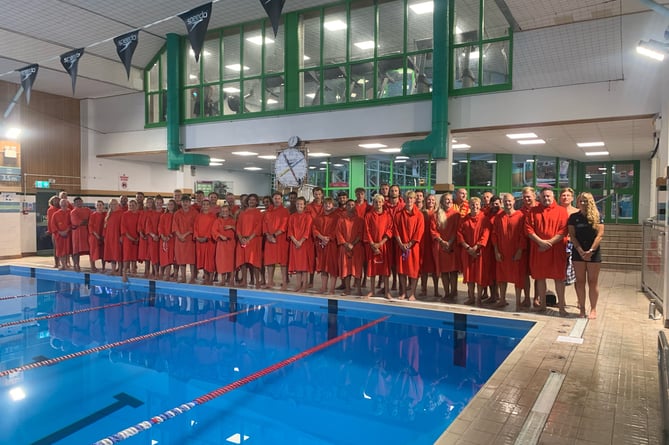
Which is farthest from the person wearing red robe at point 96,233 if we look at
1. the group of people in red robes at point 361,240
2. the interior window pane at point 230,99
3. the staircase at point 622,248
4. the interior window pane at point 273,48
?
the staircase at point 622,248

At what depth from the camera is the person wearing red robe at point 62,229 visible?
10445 mm

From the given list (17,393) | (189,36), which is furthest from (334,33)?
(17,393)

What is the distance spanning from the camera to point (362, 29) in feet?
41.9

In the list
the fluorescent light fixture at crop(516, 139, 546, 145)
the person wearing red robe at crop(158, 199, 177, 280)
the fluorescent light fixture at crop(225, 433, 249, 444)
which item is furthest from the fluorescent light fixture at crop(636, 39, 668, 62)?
the person wearing red robe at crop(158, 199, 177, 280)

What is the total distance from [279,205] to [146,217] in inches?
120

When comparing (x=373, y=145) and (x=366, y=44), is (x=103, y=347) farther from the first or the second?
(x=366, y=44)

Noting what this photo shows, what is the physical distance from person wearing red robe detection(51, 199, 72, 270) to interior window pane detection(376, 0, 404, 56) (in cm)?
810

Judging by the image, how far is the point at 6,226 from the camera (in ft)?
42.6

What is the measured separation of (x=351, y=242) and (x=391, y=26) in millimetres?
7586

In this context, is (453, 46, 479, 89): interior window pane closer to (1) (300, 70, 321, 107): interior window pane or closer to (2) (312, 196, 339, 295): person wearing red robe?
(1) (300, 70, 321, 107): interior window pane

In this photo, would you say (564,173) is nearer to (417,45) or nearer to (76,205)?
(417,45)

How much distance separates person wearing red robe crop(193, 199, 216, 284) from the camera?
8461 millimetres

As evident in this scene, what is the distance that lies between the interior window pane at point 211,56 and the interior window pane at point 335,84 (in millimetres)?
3738

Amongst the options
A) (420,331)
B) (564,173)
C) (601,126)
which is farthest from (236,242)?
(564,173)
